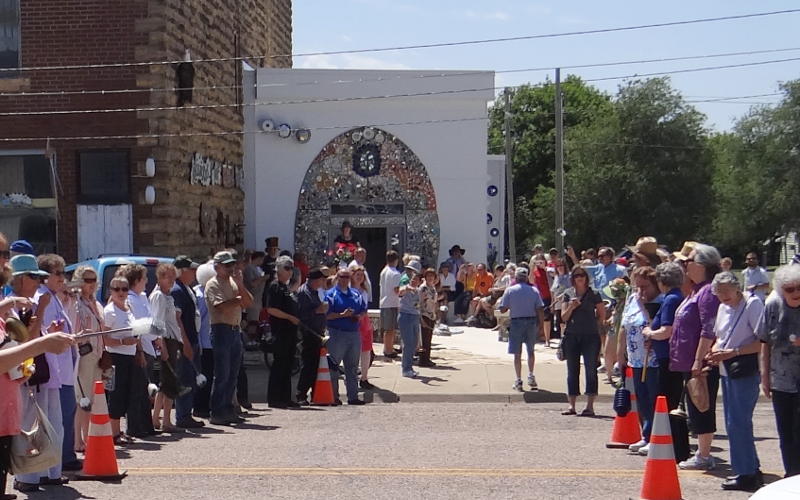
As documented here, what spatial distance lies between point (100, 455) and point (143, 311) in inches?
94.7

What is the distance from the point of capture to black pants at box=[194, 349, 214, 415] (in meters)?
14.4

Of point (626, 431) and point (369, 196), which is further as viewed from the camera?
point (369, 196)

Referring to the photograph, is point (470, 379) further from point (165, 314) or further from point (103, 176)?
point (103, 176)

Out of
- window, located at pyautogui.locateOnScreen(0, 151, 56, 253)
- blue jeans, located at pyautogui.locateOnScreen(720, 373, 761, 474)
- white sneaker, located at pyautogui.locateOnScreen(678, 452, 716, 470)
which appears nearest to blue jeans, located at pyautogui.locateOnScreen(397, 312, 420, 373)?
white sneaker, located at pyautogui.locateOnScreen(678, 452, 716, 470)

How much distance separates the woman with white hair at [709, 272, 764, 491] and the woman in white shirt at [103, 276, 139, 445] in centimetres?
567

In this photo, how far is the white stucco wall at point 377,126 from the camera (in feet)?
95.7

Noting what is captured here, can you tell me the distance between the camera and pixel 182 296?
13266 millimetres

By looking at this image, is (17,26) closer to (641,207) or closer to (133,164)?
(133,164)

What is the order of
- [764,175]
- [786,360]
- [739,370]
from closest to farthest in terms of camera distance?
[786,360]
[739,370]
[764,175]

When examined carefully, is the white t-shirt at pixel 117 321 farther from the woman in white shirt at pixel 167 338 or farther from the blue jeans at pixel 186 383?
the blue jeans at pixel 186 383

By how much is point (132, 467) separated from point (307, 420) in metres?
3.76

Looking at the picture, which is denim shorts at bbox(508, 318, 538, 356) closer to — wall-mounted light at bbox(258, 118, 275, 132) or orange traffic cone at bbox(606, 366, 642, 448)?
orange traffic cone at bbox(606, 366, 642, 448)

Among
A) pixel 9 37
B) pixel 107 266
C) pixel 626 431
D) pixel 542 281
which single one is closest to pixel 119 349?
pixel 107 266

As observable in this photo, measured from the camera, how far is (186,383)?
13.6 m
